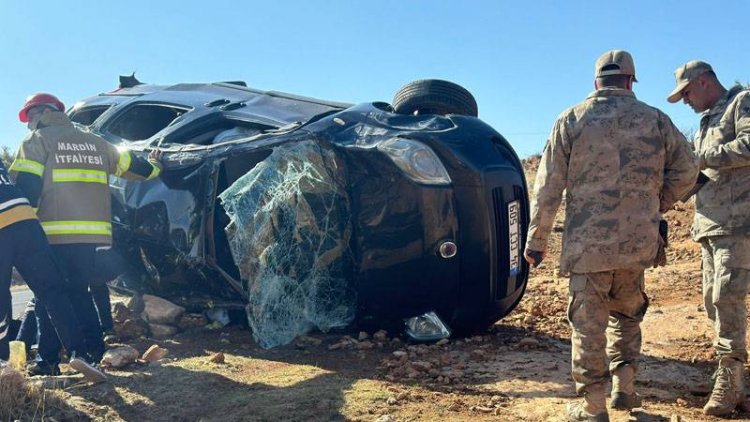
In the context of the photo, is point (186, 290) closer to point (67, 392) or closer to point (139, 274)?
point (139, 274)

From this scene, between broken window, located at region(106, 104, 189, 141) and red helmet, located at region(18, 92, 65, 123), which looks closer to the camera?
red helmet, located at region(18, 92, 65, 123)

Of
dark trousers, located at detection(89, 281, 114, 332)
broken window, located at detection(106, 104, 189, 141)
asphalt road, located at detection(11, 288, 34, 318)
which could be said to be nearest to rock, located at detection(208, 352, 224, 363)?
dark trousers, located at detection(89, 281, 114, 332)

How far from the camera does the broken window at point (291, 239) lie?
13.6 feet

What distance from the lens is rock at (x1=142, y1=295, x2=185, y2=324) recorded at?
16.0 ft

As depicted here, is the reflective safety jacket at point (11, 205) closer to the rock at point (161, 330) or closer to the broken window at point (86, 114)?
the rock at point (161, 330)

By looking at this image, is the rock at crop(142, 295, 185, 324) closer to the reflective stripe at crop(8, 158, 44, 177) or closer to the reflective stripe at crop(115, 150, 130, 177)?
the reflective stripe at crop(115, 150, 130, 177)

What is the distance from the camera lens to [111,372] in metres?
3.93

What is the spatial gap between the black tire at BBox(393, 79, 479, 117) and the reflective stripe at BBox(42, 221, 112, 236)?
2.01m

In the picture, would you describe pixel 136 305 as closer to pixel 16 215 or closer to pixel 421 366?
pixel 16 215

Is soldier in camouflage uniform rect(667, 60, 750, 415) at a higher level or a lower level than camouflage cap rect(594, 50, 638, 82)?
lower

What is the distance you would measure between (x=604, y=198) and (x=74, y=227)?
308cm

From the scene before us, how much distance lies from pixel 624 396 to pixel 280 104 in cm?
309

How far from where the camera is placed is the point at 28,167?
410 cm

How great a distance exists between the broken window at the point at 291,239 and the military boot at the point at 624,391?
1671 mm
